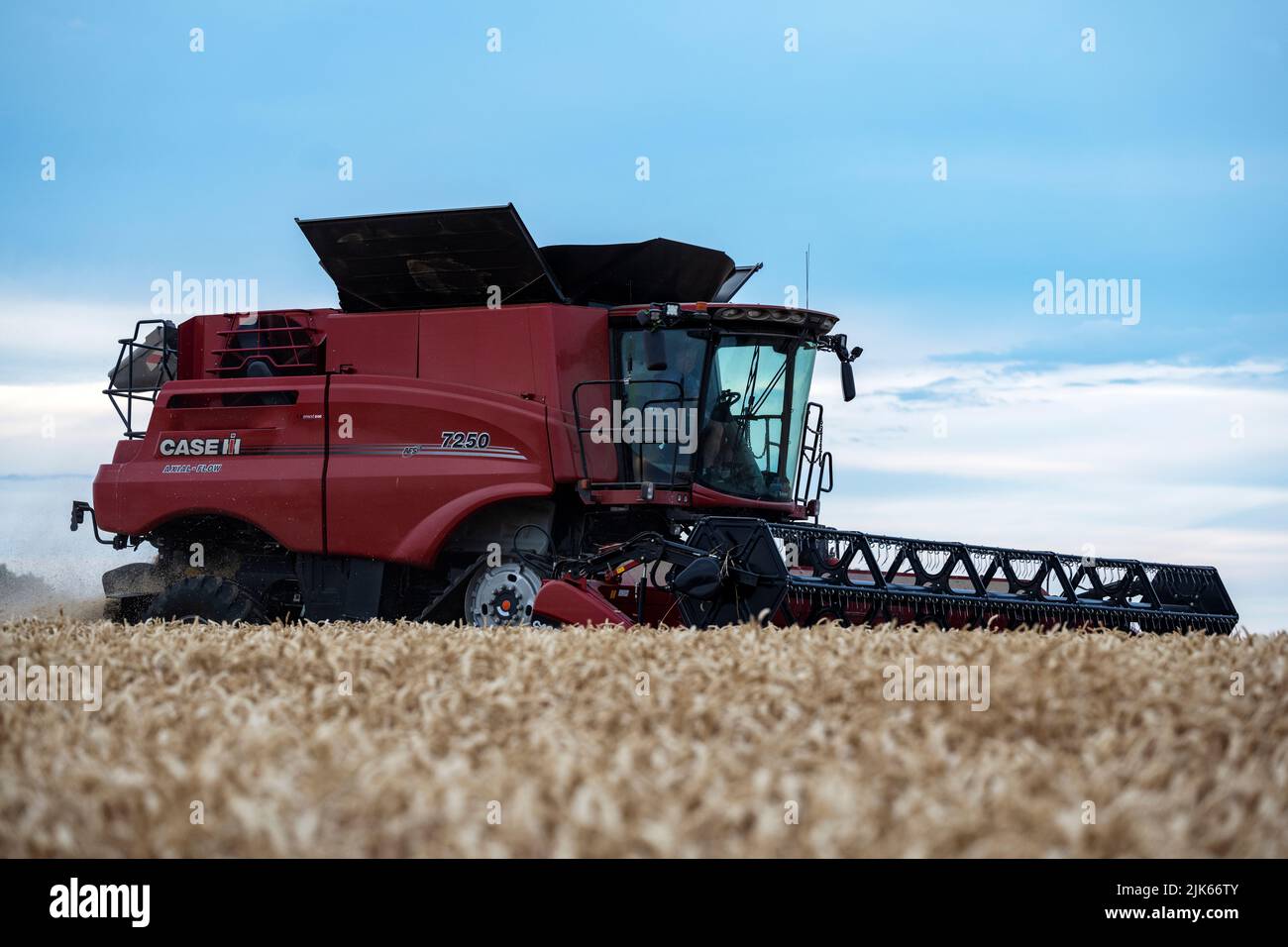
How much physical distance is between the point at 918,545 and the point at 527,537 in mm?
3011

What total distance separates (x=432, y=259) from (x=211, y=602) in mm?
3398

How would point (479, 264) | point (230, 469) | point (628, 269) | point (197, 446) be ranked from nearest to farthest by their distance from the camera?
point (479, 264)
point (628, 269)
point (230, 469)
point (197, 446)

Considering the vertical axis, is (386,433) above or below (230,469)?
above

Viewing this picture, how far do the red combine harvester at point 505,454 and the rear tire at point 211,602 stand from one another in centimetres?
2

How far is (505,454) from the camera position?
33.2 ft

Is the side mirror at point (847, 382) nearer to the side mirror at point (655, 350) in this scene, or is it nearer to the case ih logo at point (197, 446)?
the side mirror at point (655, 350)

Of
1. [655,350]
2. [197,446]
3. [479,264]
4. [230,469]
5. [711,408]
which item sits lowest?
[230,469]

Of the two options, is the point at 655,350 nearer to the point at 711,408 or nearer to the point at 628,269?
the point at 711,408

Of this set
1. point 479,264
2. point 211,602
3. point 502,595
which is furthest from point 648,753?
point 211,602

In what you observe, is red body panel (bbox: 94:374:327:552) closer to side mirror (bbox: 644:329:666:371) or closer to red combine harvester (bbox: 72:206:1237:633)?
red combine harvester (bbox: 72:206:1237:633)

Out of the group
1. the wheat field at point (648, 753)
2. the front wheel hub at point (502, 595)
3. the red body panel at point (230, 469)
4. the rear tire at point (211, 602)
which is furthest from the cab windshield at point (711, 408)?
the wheat field at point (648, 753)

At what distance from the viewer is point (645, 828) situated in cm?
303

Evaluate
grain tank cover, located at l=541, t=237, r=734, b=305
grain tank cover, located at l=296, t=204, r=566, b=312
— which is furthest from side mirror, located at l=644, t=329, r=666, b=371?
grain tank cover, located at l=296, t=204, r=566, b=312

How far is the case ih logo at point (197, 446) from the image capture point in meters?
11.2
